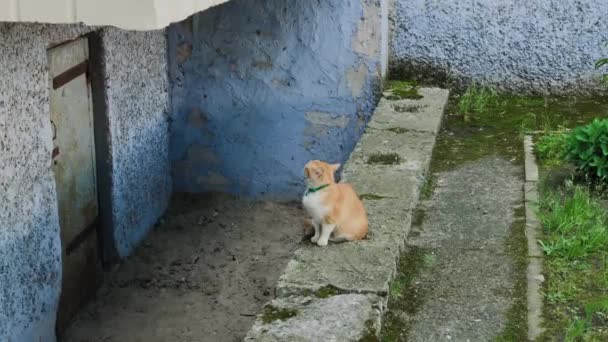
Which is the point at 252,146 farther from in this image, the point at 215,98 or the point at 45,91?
the point at 45,91

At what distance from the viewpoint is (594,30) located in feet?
24.6

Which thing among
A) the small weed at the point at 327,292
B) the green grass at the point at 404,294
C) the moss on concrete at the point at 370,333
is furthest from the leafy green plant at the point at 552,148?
the moss on concrete at the point at 370,333

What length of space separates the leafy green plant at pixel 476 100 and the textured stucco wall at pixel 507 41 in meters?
0.09

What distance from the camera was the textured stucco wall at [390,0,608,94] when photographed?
7512 mm

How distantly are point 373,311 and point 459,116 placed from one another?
11.1 feet

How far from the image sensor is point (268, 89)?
7629 mm

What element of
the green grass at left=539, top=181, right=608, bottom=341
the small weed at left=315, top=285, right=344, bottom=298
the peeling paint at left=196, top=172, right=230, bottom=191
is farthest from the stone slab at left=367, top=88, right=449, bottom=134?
the small weed at left=315, top=285, right=344, bottom=298

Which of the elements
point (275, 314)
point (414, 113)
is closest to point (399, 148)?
point (414, 113)

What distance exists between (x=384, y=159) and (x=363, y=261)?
1542 mm

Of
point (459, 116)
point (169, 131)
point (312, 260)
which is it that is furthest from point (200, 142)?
point (312, 260)

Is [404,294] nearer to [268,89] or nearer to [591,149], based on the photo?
[591,149]

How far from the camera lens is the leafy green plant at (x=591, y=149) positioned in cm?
562

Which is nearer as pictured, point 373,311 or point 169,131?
point 373,311

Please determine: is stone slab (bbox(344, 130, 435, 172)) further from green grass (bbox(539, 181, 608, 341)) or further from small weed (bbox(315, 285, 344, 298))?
small weed (bbox(315, 285, 344, 298))
